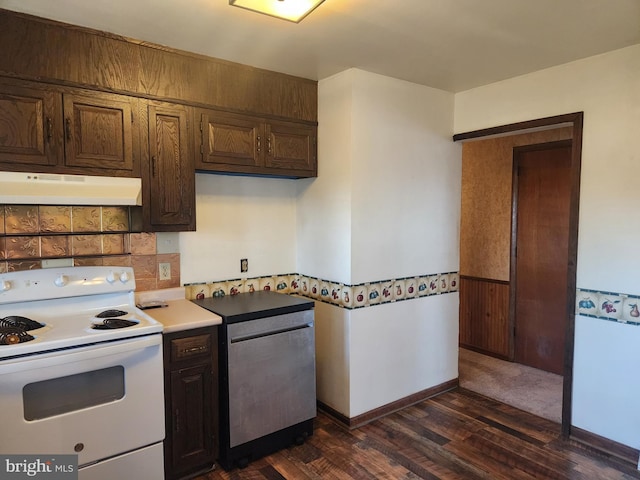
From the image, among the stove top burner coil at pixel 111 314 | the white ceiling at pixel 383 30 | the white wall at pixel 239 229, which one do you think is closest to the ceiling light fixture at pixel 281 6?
the white ceiling at pixel 383 30

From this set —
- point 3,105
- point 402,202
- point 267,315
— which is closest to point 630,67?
point 402,202

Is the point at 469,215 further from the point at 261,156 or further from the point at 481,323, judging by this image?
the point at 261,156

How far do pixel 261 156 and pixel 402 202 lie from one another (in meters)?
1.08

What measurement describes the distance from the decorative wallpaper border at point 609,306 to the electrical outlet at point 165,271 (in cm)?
266

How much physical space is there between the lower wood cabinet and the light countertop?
0.05 m

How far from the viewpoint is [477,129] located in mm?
3254

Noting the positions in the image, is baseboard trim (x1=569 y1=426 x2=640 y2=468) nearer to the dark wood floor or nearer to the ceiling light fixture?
the dark wood floor

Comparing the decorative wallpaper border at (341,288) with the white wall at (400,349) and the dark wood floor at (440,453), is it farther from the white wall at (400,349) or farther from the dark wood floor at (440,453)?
the dark wood floor at (440,453)

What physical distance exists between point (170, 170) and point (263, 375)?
1.33 m

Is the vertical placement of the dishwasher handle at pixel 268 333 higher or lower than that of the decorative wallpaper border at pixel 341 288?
lower

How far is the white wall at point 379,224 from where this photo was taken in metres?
2.86

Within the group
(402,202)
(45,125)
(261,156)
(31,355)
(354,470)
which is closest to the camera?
(31,355)

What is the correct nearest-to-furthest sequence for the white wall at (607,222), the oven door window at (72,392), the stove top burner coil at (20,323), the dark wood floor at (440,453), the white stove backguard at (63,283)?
the oven door window at (72,392) < the stove top burner coil at (20,323) < the white stove backguard at (63,283) < the dark wood floor at (440,453) < the white wall at (607,222)

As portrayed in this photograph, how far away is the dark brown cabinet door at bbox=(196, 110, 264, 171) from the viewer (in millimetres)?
2574
